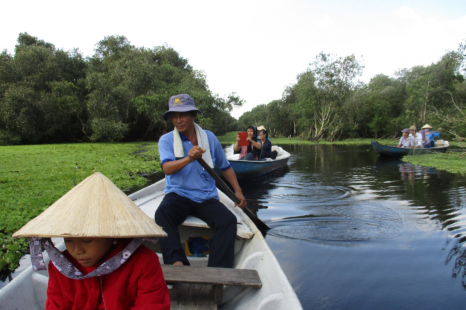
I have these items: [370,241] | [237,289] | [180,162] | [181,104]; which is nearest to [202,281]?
[237,289]

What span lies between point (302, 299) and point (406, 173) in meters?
8.17

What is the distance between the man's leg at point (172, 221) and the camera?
93.3 inches

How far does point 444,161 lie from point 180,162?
11.8 metres

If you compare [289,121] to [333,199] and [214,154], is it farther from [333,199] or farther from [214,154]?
[214,154]

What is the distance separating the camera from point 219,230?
8.49ft

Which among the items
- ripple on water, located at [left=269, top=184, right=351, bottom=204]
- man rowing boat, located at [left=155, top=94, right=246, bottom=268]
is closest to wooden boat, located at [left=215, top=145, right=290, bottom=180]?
ripple on water, located at [left=269, top=184, right=351, bottom=204]

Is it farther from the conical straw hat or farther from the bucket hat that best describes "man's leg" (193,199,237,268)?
the conical straw hat

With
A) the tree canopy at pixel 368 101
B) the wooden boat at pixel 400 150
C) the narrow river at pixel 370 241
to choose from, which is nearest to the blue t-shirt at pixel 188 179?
the narrow river at pixel 370 241

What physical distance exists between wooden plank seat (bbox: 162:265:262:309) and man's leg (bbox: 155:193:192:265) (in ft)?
0.63

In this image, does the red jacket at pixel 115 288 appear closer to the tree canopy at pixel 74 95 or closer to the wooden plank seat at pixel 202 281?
the wooden plank seat at pixel 202 281

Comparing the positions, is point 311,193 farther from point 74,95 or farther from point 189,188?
point 74,95

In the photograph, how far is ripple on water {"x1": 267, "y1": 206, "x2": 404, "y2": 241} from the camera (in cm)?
429

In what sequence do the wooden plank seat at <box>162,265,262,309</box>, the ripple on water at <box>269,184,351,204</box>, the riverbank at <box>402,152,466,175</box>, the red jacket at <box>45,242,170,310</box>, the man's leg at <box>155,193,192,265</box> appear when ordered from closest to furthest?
the red jacket at <box>45,242,170,310</box>, the wooden plank seat at <box>162,265,262,309</box>, the man's leg at <box>155,193,192,265</box>, the ripple on water at <box>269,184,351,204</box>, the riverbank at <box>402,152,466,175</box>

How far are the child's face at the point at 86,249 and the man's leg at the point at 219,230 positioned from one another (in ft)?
4.20
